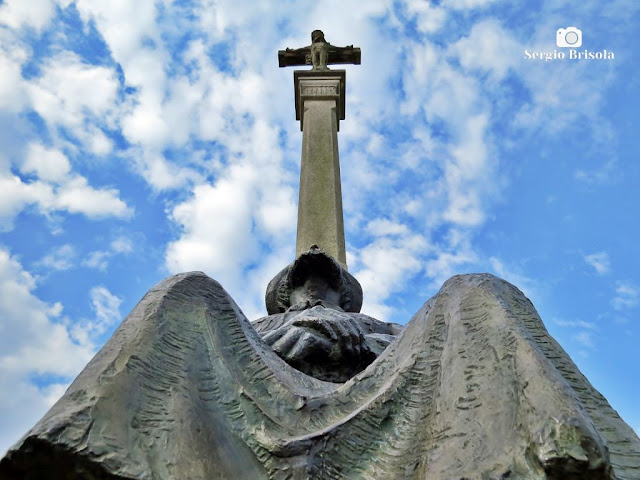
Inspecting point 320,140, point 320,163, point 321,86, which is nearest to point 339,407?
point 320,163

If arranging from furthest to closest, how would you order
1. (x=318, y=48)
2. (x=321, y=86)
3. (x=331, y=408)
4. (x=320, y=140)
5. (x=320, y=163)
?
(x=318, y=48) < (x=321, y=86) < (x=320, y=140) < (x=320, y=163) < (x=331, y=408)

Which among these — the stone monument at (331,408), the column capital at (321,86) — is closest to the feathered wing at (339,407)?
the stone monument at (331,408)

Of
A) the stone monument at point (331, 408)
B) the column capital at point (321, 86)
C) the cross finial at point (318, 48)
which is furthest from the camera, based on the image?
the cross finial at point (318, 48)

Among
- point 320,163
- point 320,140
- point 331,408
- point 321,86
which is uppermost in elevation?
point 321,86

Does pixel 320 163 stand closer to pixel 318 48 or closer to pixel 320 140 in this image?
pixel 320 140

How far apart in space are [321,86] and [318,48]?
0.99m

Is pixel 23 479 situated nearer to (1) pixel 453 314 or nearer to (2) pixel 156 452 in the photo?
(2) pixel 156 452

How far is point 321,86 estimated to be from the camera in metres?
6.18

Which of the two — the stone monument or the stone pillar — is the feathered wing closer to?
the stone monument

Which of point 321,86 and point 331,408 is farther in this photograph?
point 321,86

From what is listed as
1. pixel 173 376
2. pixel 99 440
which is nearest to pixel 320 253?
pixel 173 376

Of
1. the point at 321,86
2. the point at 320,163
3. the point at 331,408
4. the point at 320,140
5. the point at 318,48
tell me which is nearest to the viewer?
→ the point at 331,408

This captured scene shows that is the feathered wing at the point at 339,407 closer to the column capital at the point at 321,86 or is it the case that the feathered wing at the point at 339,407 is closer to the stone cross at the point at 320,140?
the stone cross at the point at 320,140

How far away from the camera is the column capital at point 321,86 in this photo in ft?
20.1
